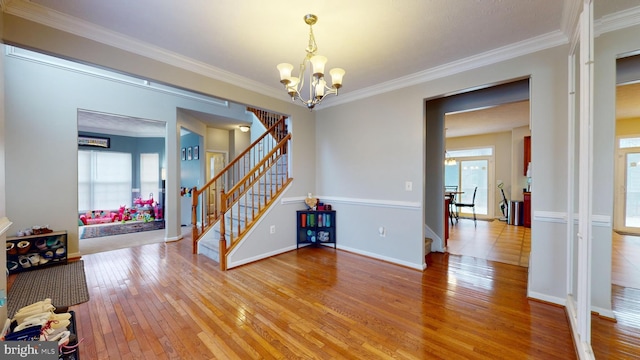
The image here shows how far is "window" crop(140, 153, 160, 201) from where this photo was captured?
7.98 meters

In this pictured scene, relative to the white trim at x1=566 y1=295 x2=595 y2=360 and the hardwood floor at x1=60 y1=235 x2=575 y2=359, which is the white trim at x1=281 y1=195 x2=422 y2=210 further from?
the white trim at x1=566 y1=295 x2=595 y2=360

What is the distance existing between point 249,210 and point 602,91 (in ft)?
15.6

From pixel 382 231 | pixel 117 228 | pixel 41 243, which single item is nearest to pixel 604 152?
pixel 382 231

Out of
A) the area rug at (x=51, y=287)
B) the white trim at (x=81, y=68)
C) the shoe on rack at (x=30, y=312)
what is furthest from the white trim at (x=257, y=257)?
the white trim at (x=81, y=68)

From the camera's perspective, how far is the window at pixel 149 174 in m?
7.98

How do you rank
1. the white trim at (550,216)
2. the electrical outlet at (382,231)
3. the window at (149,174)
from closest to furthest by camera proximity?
the white trim at (550,216), the electrical outlet at (382,231), the window at (149,174)

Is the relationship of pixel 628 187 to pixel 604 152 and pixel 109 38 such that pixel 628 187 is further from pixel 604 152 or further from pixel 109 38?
pixel 109 38

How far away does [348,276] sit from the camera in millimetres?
3170

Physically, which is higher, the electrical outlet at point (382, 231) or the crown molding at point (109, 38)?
the crown molding at point (109, 38)

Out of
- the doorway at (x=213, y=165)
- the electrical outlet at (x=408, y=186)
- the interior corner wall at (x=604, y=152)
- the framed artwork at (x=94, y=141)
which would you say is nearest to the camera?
the interior corner wall at (x=604, y=152)

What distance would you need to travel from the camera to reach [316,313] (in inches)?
91.0

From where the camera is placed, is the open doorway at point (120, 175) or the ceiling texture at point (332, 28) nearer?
the ceiling texture at point (332, 28)

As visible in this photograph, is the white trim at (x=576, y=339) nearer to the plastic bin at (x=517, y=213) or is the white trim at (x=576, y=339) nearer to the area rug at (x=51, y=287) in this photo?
the area rug at (x=51, y=287)

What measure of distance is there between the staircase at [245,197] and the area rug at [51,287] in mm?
1449
